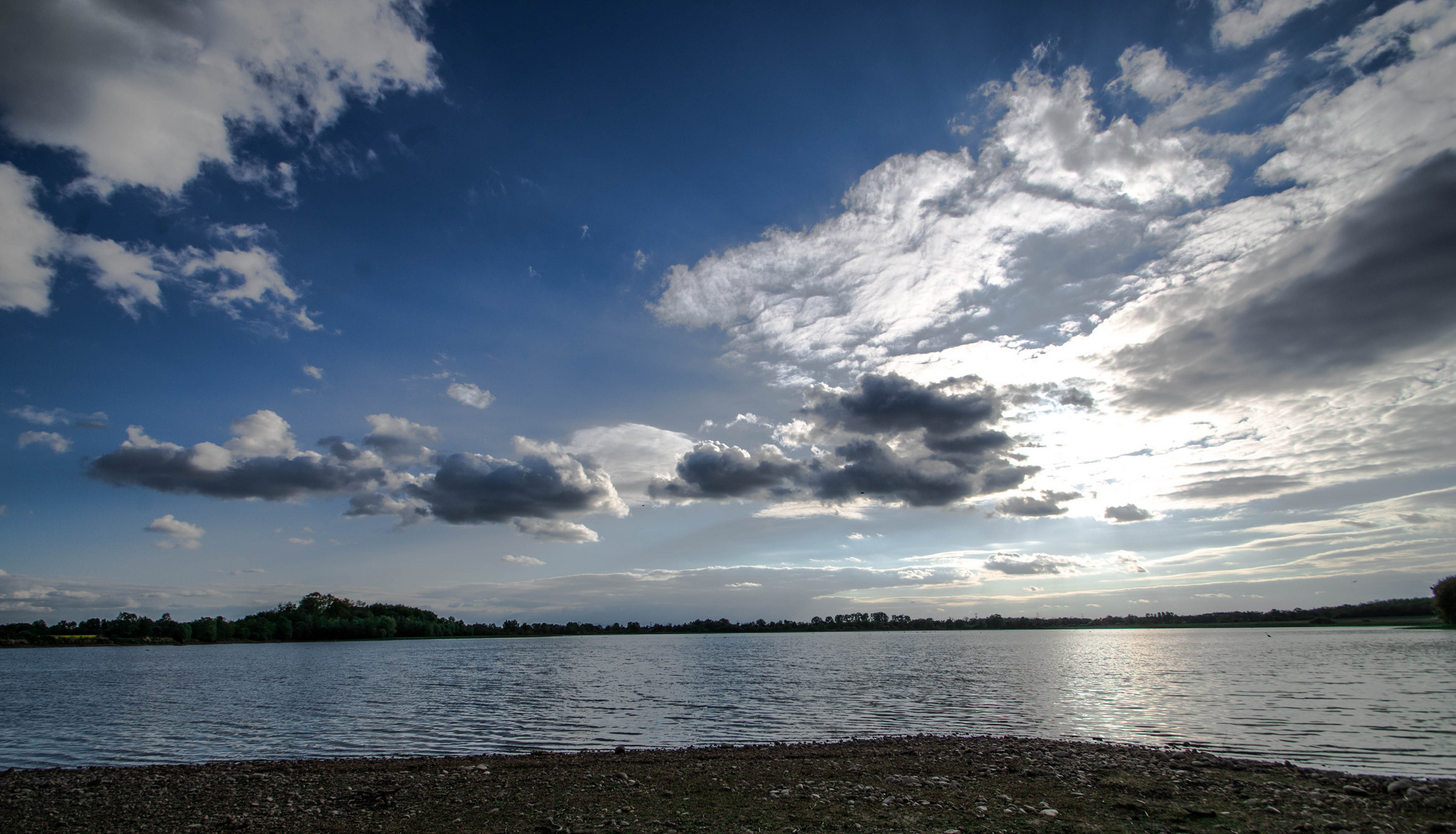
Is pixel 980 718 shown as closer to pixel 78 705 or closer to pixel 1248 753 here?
pixel 1248 753

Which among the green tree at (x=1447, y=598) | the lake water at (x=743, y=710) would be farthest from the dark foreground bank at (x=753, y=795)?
the green tree at (x=1447, y=598)

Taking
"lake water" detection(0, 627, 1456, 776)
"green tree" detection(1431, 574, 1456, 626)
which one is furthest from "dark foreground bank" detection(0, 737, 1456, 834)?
"green tree" detection(1431, 574, 1456, 626)

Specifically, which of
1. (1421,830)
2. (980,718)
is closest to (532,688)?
(980,718)

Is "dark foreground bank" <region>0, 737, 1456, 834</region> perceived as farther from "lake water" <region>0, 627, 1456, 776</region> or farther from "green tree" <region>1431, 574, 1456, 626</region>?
"green tree" <region>1431, 574, 1456, 626</region>

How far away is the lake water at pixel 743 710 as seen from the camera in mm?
30125

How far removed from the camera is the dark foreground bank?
1528 centimetres

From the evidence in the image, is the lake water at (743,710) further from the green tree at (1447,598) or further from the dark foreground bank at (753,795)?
the green tree at (1447,598)

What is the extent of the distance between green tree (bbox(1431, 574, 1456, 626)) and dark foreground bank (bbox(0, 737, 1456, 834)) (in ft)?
514

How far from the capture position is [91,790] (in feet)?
68.3

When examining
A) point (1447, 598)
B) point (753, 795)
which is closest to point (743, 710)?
point (753, 795)

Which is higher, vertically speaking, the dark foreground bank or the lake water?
the dark foreground bank

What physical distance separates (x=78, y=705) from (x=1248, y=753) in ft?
250

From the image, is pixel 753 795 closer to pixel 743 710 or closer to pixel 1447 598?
pixel 743 710

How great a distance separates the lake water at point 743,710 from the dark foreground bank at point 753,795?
636 cm
